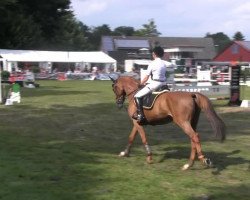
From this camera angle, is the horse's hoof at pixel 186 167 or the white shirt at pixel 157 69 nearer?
the horse's hoof at pixel 186 167

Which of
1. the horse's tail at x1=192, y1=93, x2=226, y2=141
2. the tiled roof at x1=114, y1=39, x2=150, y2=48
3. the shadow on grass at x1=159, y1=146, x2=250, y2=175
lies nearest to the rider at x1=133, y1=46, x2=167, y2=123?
the horse's tail at x1=192, y1=93, x2=226, y2=141

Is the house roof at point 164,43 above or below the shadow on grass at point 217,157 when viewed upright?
above

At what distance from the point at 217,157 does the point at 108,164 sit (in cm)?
258

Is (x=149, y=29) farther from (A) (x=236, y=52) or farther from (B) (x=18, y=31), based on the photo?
(B) (x=18, y=31)

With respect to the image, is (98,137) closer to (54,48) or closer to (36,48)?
(36,48)

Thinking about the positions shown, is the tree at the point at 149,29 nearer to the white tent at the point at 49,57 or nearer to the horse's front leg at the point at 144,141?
the white tent at the point at 49,57

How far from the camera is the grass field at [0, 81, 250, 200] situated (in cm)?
755

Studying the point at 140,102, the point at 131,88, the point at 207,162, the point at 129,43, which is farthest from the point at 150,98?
the point at 129,43

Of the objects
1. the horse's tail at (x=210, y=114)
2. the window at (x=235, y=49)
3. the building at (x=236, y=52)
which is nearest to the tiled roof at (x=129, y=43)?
the building at (x=236, y=52)

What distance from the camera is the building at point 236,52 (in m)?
92.9

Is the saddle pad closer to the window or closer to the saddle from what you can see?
the saddle

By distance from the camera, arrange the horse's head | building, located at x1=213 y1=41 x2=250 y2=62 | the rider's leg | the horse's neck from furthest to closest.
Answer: building, located at x1=213 y1=41 x2=250 y2=62 → the horse's head → the horse's neck → the rider's leg

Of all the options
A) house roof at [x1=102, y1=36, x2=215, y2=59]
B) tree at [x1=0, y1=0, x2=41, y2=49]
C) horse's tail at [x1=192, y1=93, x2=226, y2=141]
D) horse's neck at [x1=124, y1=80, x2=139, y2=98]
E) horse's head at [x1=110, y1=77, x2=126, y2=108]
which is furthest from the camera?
house roof at [x1=102, y1=36, x2=215, y2=59]

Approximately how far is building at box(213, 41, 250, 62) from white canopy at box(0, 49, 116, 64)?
3452 cm
